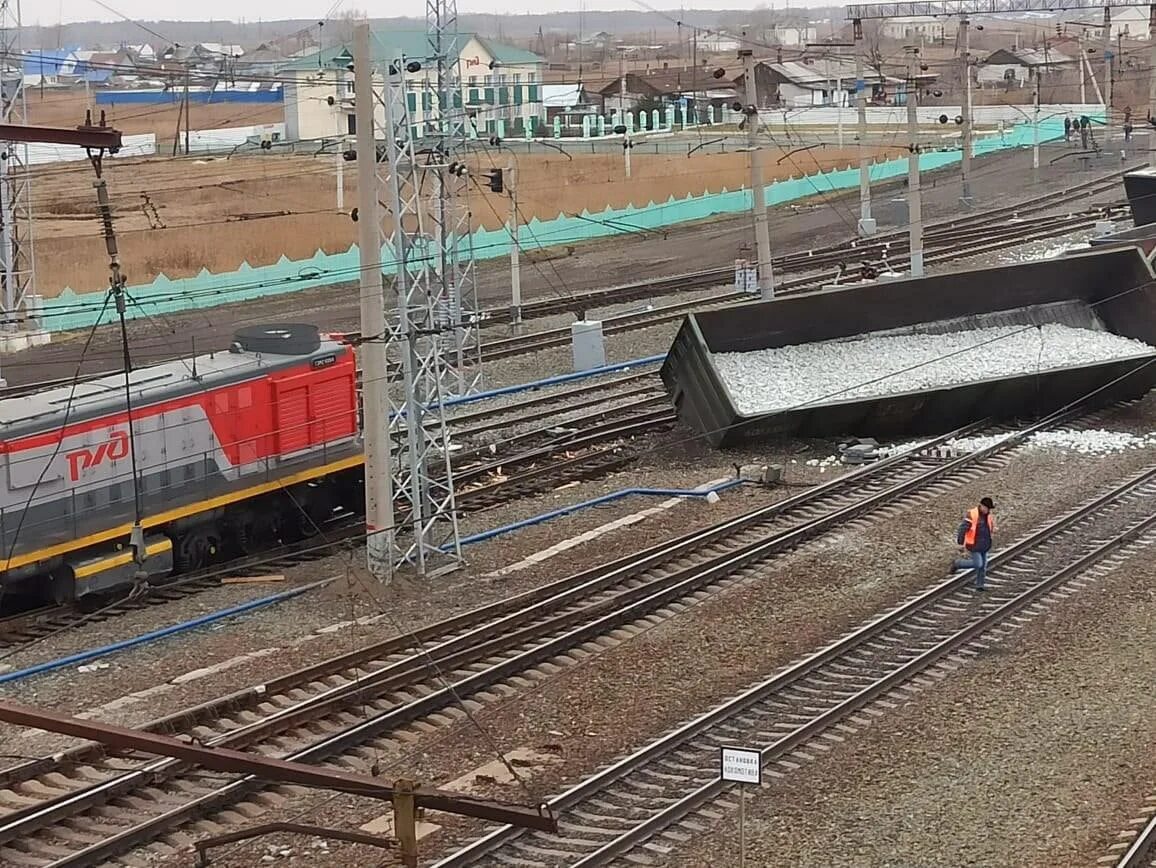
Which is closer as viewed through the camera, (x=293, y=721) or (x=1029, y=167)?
(x=293, y=721)

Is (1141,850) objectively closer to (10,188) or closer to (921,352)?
(921,352)

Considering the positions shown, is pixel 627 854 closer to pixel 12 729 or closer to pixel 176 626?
pixel 12 729

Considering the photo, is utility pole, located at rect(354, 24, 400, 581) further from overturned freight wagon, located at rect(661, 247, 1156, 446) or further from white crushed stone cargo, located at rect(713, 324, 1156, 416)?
white crushed stone cargo, located at rect(713, 324, 1156, 416)

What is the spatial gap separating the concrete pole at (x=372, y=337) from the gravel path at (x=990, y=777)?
6787mm

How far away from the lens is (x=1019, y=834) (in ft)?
35.9

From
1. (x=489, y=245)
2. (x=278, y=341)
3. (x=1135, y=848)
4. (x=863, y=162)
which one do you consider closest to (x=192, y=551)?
(x=278, y=341)

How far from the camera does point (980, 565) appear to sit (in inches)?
658

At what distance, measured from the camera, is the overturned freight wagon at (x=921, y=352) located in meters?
23.4

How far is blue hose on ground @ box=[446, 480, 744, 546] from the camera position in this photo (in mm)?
19562

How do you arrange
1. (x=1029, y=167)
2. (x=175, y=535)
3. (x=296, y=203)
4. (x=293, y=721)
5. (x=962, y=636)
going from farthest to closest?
(x=1029, y=167) < (x=296, y=203) < (x=175, y=535) < (x=962, y=636) < (x=293, y=721)

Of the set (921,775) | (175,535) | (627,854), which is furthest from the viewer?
(175,535)

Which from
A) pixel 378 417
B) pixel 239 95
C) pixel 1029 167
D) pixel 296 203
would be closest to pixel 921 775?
pixel 378 417

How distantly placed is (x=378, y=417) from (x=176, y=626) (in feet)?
10.6

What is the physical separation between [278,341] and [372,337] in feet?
12.5
